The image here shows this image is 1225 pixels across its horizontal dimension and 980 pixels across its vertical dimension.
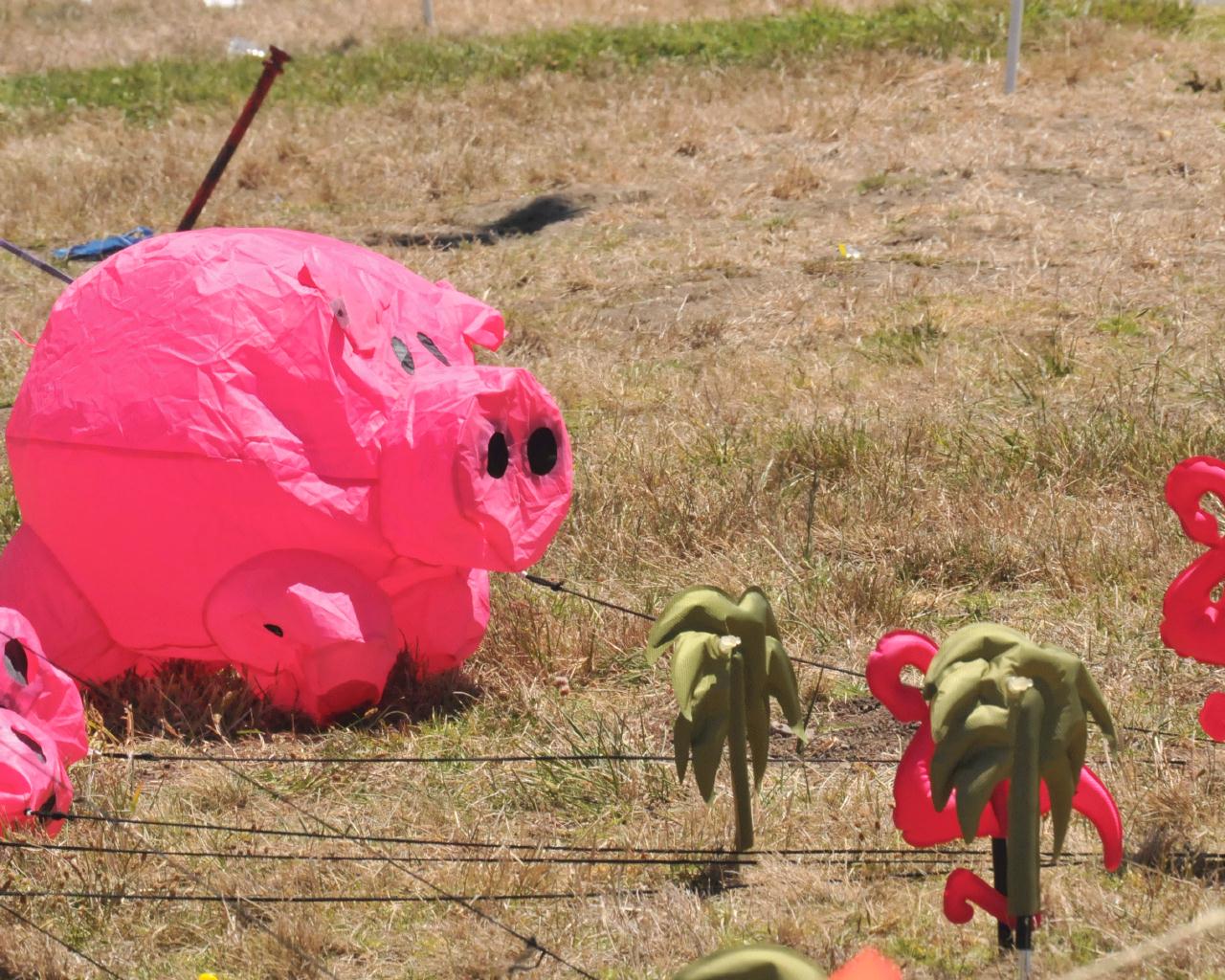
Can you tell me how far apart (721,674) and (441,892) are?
34.3 inches

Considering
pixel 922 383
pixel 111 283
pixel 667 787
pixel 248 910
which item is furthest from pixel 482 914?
pixel 922 383

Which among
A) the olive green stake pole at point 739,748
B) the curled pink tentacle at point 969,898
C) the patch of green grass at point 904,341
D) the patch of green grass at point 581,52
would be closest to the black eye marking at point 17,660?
the olive green stake pole at point 739,748

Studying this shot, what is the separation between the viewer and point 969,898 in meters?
2.71

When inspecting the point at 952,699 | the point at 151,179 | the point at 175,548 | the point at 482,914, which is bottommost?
the point at 151,179

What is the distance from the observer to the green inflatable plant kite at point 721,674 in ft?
9.31

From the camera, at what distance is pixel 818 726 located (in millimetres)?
4137

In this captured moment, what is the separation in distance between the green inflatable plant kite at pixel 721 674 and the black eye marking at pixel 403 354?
130cm

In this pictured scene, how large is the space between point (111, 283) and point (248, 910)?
1622mm

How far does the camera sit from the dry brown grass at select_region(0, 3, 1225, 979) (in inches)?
127

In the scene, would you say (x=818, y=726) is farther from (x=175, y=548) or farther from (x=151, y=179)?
(x=151, y=179)

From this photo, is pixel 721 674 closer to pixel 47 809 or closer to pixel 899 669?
pixel 899 669

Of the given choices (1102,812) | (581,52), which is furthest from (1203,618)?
(581,52)

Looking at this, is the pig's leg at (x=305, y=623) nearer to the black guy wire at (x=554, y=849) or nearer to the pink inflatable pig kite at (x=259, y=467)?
the pink inflatable pig kite at (x=259, y=467)

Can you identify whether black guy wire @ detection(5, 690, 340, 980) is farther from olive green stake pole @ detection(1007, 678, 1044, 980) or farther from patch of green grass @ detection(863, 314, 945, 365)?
patch of green grass @ detection(863, 314, 945, 365)
